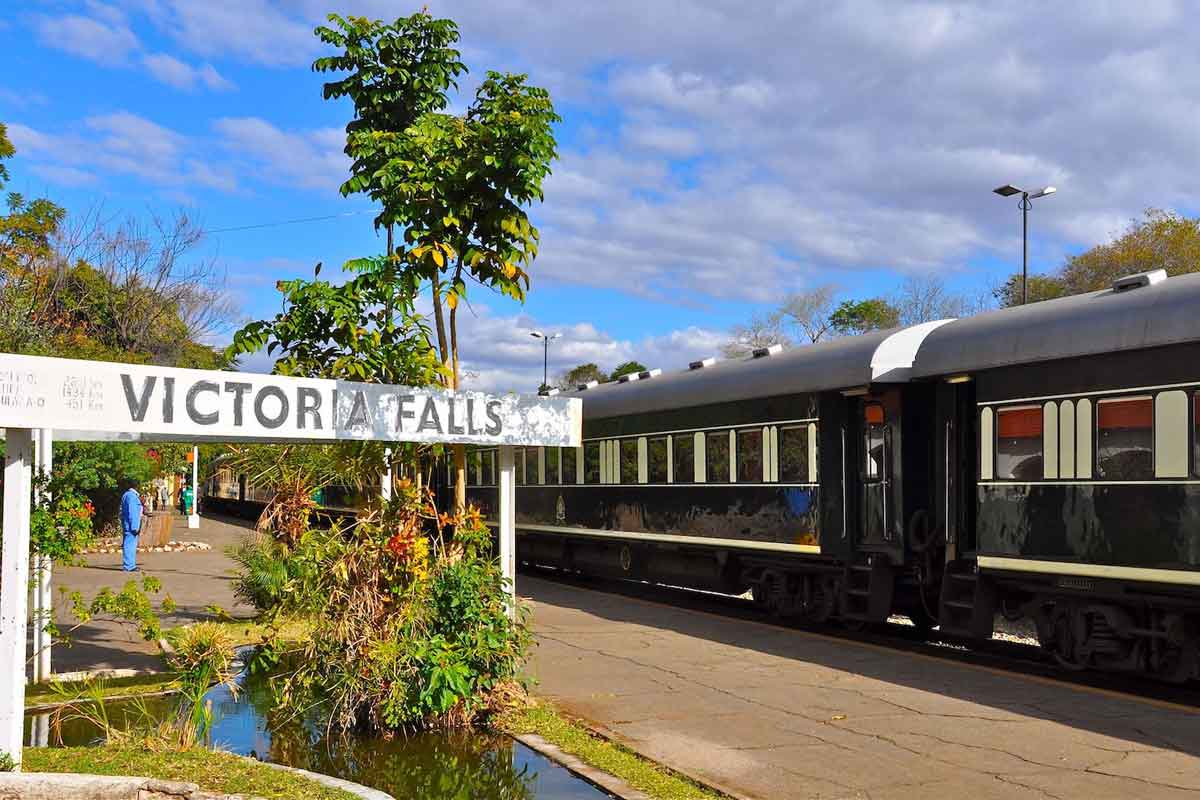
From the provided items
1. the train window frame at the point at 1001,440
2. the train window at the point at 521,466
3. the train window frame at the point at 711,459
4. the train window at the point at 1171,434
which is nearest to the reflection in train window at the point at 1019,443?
the train window frame at the point at 1001,440

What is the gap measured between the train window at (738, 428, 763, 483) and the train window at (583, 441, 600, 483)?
4.56 m

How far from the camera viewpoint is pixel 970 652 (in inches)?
484

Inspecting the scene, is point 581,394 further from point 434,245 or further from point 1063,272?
point 1063,272

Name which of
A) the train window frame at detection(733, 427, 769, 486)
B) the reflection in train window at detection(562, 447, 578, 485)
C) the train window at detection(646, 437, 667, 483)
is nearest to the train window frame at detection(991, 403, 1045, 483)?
the train window frame at detection(733, 427, 769, 486)

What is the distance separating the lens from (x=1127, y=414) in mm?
10062

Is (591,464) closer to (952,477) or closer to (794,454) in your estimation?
(794,454)

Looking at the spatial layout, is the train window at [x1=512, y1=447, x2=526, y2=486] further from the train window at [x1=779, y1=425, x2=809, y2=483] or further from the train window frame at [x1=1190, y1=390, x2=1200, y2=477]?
Result: the train window frame at [x1=1190, y1=390, x2=1200, y2=477]

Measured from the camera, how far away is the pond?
7184 millimetres

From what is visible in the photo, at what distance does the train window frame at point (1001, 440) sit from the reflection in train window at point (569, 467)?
391 inches

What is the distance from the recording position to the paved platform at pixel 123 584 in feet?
39.1

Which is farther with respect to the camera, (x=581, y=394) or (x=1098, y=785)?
(x=581, y=394)

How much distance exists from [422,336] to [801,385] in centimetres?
582

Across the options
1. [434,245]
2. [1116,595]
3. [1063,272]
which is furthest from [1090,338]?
[1063,272]

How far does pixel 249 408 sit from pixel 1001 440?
23.7 ft
